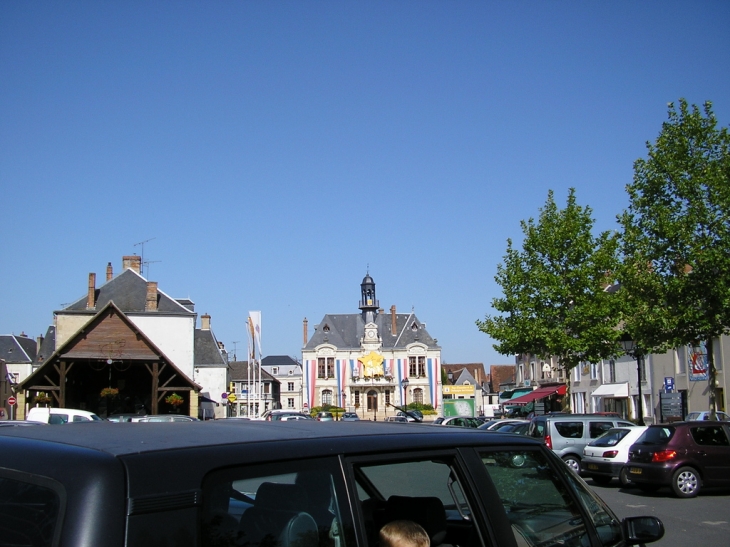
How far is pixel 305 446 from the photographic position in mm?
2844

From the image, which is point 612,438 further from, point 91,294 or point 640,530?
point 91,294

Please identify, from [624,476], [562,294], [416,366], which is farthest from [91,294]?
[416,366]

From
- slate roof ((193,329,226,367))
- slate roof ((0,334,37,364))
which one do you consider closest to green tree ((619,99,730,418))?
slate roof ((193,329,226,367))

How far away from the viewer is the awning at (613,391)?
159 feet

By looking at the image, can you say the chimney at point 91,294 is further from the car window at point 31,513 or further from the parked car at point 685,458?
the car window at point 31,513

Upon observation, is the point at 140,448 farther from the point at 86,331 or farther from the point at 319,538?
the point at 86,331

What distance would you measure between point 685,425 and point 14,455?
16041 millimetres

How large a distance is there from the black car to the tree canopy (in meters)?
31.9

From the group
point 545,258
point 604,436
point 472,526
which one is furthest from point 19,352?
point 472,526

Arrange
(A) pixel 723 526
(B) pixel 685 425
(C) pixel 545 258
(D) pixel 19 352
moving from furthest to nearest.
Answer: (D) pixel 19 352
(C) pixel 545 258
(B) pixel 685 425
(A) pixel 723 526

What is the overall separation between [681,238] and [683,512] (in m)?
11.7

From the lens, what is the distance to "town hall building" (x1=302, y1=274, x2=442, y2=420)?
3893 inches

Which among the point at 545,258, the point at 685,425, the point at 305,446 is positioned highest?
the point at 545,258

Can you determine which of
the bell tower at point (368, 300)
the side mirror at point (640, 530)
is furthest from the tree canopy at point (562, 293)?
the bell tower at point (368, 300)
